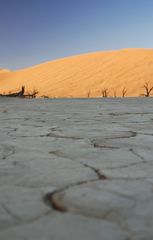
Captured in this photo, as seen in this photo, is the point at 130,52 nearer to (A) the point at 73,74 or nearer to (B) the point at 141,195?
(A) the point at 73,74

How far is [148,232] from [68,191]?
0.39 meters

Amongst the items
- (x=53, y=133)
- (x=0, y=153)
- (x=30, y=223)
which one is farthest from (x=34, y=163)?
(x=53, y=133)

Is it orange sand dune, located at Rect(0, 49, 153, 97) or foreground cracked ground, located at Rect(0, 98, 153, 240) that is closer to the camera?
foreground cracked ground, located at Rect(0, 98, 153, 240)

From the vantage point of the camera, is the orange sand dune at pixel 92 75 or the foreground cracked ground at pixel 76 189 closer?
the foreground cracked ground at pixel 76 189

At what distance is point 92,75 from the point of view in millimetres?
32531

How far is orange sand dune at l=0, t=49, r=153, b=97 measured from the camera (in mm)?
27375

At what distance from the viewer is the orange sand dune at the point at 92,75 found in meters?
27.4

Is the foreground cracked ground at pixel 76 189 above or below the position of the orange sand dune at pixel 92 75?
below

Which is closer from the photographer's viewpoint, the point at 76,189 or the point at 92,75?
the point at 76,189

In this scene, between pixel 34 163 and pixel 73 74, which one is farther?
pixel 73 74

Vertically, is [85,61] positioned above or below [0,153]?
above

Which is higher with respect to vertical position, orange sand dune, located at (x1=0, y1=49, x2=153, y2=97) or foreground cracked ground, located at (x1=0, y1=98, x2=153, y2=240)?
orange sand dune, located at (x1=0, y1=49, x2=153, y2=97)

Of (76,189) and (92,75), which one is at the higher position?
(92,75)

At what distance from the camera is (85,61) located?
129 ft
